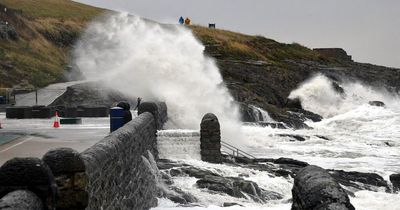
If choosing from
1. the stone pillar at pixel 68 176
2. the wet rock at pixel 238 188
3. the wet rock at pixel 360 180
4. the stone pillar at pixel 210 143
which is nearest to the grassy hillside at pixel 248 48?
the stone pillar at pixel 210 143

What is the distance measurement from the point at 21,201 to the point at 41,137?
10.7m

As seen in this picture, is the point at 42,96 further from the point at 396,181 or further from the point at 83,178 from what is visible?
the point at 83,178

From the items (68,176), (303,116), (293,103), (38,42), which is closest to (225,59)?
(293,103)

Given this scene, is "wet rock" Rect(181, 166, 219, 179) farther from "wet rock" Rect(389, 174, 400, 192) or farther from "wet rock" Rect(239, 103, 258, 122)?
"wet rock" Rect(239, 103, 258, 122)

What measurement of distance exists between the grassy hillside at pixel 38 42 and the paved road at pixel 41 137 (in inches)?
807

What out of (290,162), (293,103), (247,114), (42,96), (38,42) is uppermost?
(38,42)

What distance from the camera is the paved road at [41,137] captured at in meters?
11.7

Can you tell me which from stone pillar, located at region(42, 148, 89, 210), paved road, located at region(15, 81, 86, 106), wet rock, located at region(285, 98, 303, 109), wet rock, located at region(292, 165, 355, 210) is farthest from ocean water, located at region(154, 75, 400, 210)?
paved road, located at region(15, 81, 86, 106)

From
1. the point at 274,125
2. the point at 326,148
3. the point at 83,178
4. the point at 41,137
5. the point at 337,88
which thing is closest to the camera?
the point at 83,178

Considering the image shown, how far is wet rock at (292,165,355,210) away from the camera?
21.3 feet

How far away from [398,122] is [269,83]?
16751 millimetres

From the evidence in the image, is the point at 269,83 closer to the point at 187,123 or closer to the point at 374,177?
the point at 187,123

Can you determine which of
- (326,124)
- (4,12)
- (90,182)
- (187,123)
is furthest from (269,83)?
(90,182)

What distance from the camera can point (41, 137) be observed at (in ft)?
48.6
